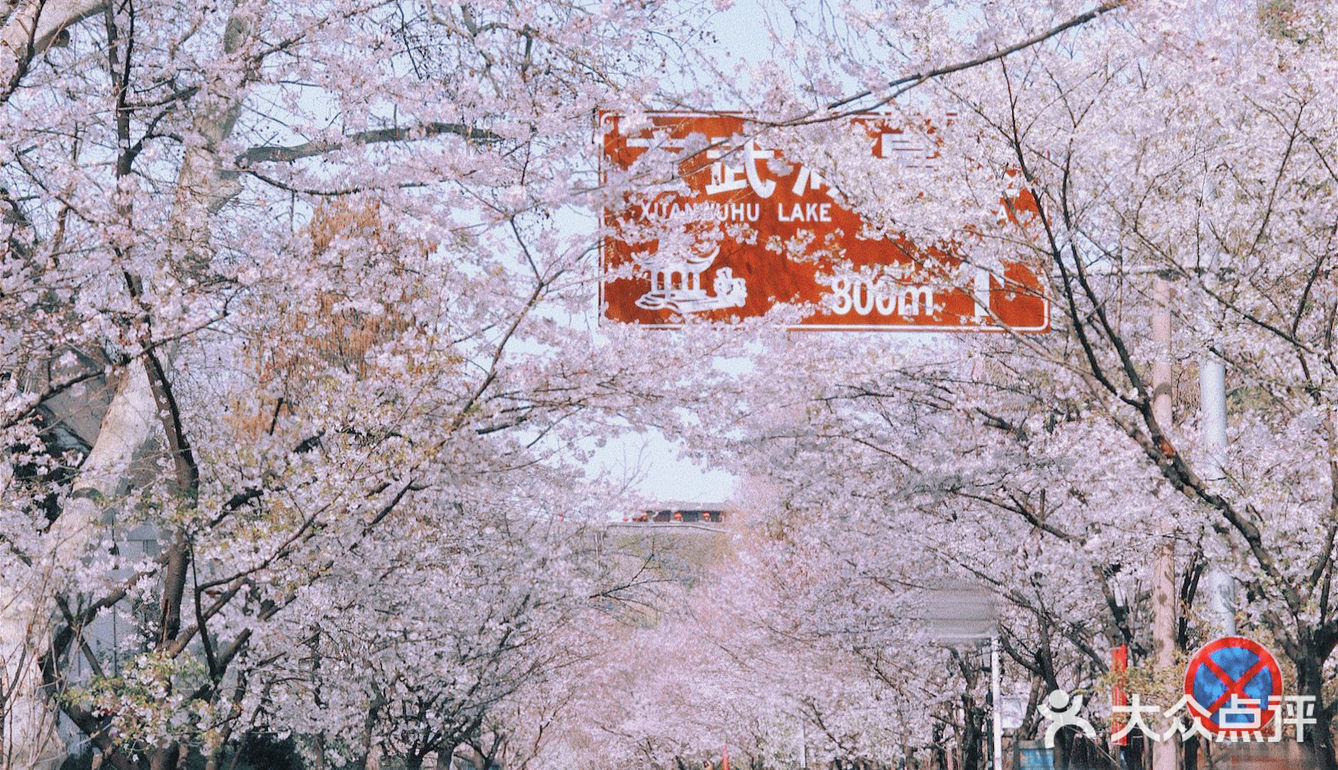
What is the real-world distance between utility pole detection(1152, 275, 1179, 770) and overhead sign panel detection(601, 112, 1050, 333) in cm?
202

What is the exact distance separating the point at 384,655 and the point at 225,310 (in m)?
9.01

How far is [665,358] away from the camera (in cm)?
898

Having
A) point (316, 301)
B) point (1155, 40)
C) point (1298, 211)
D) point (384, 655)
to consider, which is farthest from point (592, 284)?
point (384, 655)

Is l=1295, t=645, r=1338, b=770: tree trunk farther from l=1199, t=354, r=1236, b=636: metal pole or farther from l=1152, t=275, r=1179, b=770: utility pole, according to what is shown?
l=1152, t=275, r=1179, b=770: utility pole

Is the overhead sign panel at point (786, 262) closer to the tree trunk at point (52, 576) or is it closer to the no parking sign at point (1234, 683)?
the no parking sign at point (1234, 683)

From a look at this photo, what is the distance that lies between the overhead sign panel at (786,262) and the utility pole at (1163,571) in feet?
6.62

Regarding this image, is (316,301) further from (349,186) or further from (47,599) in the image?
(47,599)

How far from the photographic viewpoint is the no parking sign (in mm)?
8781

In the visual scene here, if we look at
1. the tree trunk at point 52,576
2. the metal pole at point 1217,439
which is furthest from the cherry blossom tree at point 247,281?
the metal pole at point 1217,439

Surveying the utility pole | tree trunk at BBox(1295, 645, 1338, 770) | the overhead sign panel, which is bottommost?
tree trunk at BBox(1295, 645, 1338, 770)

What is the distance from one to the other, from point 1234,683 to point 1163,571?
172 centimetres

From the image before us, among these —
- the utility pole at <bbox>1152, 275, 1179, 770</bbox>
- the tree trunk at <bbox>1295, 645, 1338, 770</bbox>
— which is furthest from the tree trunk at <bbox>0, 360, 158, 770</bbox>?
the tree trunk at <bbox>1295, 645, 1338, 770</bbox>

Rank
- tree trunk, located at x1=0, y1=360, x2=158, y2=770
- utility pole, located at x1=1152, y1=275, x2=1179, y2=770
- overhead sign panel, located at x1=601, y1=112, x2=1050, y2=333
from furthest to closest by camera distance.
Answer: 1. utility pole, located at x1=1152, y1=275, x2=1179, y2=770
2. overhead sign panel, located at x1=601, y1=112, x2=1050, y2=333
3. tree trunk, located at x1=0, y1=360, x2=158, y2=770

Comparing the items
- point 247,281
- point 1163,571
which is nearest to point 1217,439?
point 1163,571
